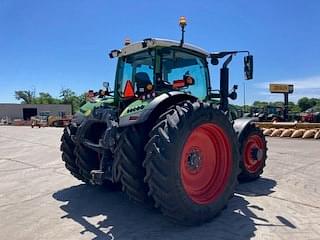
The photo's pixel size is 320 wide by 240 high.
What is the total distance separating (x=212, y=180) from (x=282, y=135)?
12.9 meters

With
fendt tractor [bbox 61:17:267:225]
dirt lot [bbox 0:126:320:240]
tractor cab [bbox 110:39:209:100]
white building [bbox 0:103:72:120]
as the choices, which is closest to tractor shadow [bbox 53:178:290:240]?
dirt lot [bbox 0:126:320:240]

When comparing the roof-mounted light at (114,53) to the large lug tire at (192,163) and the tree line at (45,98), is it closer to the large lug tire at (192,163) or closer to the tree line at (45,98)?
the large lug tire at (192,163)

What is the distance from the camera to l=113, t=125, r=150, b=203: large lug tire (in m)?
3.82

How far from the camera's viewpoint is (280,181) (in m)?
6.17

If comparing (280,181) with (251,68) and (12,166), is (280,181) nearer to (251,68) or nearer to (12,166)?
(251,68)

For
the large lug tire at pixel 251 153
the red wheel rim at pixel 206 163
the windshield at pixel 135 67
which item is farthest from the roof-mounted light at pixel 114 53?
the large lug tire at pixel 251 153

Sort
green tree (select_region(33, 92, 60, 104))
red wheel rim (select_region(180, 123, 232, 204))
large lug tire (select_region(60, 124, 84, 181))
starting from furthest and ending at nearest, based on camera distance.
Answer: green tree (select_region(33, 92, 60, 104))
large lug tire (select_region(60, 124, 84, 181))
red wheel rim (select_region(180, 123, 232, 204))

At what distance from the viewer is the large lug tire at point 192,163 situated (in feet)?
11.6

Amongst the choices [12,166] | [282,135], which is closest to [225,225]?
[12,166]

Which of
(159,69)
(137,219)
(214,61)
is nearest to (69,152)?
(137,219)

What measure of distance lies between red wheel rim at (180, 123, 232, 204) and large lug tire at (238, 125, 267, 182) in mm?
1784

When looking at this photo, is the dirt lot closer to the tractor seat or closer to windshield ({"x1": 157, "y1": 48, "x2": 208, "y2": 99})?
the tractor seat

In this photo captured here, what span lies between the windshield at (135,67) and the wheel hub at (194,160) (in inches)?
52.1

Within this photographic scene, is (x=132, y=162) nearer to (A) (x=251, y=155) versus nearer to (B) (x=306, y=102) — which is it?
(A) (x=251, y=155)
